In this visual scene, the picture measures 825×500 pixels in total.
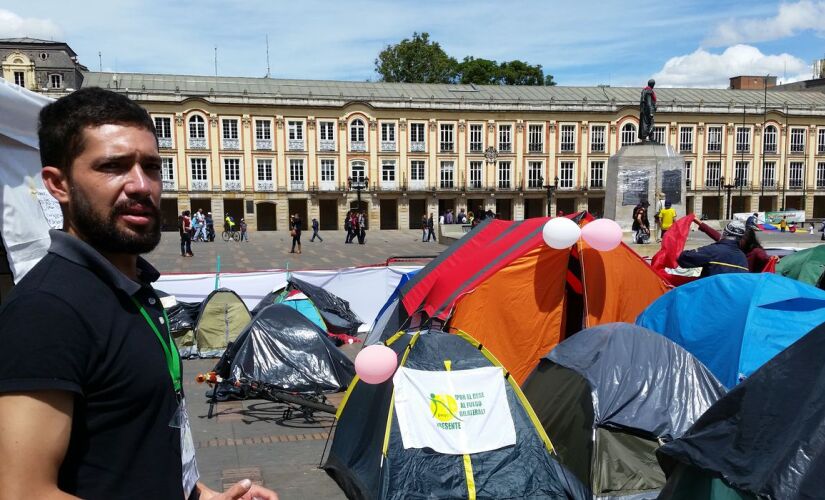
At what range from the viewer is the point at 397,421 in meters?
5.57

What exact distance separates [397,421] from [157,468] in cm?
399

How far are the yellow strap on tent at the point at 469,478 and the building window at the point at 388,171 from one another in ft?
Answer: 153

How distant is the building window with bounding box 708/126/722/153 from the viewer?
56000 mm

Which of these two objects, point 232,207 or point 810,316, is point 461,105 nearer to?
point 232,207

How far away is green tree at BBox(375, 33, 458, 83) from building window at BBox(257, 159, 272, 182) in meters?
19.4

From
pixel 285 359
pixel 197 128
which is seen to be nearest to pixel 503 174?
pixel 197 128

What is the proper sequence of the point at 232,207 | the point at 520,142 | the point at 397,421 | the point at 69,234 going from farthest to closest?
1. the point at 520,142
2. the point at 232,207
3. the point at 397,421
4. the point at 69,234

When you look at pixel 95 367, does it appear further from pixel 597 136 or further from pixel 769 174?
pixel 769 174

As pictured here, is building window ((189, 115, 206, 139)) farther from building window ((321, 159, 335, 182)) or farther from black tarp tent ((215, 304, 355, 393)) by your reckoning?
black tarp tent ((215, 304, 355, 393))

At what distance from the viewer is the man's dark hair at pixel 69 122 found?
5.47 feet

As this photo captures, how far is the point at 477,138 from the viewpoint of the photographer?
52812 mm

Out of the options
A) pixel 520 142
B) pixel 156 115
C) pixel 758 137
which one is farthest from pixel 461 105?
pixel 758 137

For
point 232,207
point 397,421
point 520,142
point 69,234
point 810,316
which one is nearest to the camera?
point 69,234

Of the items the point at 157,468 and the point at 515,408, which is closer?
the point at 157,468
